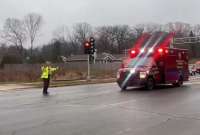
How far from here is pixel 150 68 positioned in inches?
912

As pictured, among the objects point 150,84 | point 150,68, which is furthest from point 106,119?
point 150,68

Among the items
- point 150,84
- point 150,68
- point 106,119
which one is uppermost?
point 150,68

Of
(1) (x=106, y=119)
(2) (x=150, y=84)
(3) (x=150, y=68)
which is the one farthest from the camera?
(3) (x=150, y=68)

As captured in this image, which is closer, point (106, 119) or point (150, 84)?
point (106, 119)

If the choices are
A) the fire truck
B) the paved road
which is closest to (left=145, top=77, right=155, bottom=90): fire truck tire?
the fire truck

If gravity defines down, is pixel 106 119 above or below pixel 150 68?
Result: below

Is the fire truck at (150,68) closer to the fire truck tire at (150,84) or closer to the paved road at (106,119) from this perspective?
the fire truck tire at (150,84)

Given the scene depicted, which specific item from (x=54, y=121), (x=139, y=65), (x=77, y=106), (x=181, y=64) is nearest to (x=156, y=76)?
(x=139, y=65)

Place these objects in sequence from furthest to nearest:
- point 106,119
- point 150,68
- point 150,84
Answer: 1. point 150,68
2. point 150,84
3. point 106,119

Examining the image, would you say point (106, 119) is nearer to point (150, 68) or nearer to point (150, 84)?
point (150, 84)

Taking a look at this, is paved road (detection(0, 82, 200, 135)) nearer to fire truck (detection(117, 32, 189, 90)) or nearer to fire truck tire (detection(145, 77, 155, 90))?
fire truck tire (detection(145, 77, 155, 90))

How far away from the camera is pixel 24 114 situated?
12.7m

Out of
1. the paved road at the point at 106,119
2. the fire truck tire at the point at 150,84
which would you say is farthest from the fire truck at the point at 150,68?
the paved road at the point at 106,119

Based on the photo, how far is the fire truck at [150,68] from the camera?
22.9 m
